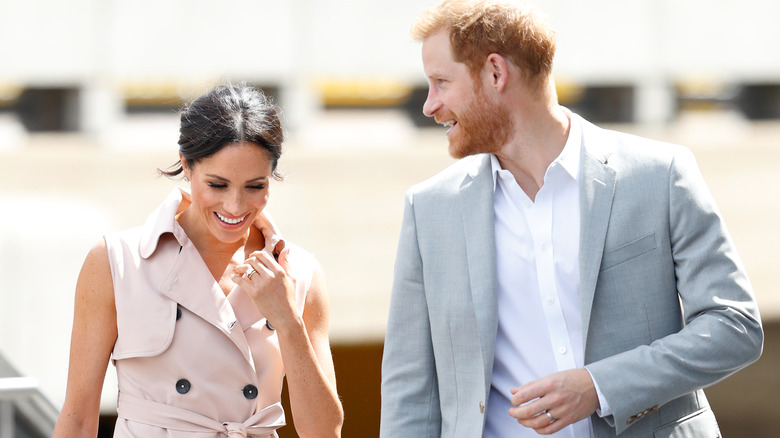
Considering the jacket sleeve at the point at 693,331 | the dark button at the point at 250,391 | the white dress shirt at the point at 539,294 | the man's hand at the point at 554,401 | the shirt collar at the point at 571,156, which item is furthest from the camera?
the dark button at the point at 250,391

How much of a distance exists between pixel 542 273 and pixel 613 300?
18 cm

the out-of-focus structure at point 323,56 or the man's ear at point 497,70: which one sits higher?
the man's ear at point 497,70

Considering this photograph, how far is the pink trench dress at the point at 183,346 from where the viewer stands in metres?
2.86

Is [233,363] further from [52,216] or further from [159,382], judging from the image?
[52,216]

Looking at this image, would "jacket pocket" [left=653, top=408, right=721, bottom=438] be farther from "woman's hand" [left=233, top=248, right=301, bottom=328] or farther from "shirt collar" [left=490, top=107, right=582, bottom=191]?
"woman's hand" [left=233, top=248, right=301, bottom=328]

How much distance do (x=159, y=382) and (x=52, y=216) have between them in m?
4.31

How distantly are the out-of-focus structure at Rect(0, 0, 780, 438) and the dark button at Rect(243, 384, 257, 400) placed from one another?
5.39 m

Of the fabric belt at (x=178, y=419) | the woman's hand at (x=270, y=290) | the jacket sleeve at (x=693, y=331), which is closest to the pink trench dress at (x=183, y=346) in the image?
the fabric belt at (x=178, y=419)

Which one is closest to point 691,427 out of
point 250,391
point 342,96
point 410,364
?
point 410,364

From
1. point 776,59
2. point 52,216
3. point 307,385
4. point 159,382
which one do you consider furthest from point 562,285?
point 776,59

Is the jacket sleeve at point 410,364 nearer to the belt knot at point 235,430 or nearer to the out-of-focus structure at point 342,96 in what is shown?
the belt knot at point 235,430

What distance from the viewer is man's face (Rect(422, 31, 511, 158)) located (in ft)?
9.07

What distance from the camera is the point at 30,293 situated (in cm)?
622

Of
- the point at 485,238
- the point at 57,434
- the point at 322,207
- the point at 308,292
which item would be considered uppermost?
the point at 485,238
